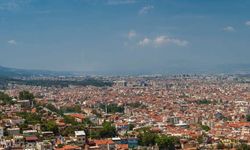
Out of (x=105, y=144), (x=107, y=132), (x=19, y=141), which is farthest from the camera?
(x=107, y=132)

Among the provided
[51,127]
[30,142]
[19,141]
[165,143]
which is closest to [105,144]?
[165,143]

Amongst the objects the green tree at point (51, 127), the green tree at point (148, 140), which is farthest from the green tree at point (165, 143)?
the green tree at point (51, 127)

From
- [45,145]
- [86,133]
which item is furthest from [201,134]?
[45,145]

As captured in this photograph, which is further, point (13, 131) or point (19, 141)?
point (13, 131)

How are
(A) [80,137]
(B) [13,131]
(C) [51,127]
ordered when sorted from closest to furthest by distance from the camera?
1. (A) [80,137]
2. (B) [13,131]
3. (C) [51,127]

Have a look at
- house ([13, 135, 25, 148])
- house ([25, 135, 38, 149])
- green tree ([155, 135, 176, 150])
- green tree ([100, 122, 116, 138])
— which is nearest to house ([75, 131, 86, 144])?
green tree ([100, 122, 116, 138])

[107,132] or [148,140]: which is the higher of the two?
[107,132]

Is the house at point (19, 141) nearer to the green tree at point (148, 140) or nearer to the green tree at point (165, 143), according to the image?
the green tree at point (148, 140)

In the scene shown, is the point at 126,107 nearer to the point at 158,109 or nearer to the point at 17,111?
the point at 158,109

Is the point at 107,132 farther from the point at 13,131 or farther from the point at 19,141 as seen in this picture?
the point at 19,141

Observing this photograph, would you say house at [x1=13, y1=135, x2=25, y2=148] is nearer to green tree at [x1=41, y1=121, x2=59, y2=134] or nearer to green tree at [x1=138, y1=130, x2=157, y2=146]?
green tree at [x1=41, y1=121, x2=59, y2=134]

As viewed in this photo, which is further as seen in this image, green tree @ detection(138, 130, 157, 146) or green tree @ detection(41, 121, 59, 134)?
green tree @ detection(41, 121, 59, 134)
